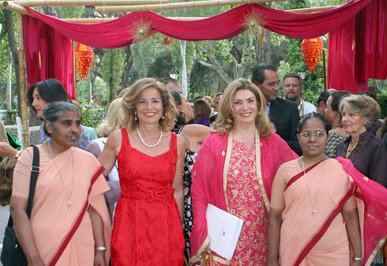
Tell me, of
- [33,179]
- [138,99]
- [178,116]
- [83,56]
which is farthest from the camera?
[83,56]

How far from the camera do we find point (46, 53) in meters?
8.58

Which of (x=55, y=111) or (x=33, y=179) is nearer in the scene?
(x=33, y=179)

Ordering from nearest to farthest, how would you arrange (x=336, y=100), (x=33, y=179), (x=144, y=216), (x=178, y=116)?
1. (x=33, y=179)
2. (x=144, y=216)
3. (x=178, y=116)
4. (x=336, y=100)

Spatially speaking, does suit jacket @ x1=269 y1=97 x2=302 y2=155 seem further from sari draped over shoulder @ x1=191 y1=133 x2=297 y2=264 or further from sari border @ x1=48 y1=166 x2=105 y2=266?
sari border @ x1=48 y1=166 x2=105 y2=266

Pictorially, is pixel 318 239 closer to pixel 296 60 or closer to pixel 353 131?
pixel 353 131

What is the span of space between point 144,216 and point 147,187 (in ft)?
0.70

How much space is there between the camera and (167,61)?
38.6 meters

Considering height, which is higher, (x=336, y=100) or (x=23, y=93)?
(x=23, y=93)

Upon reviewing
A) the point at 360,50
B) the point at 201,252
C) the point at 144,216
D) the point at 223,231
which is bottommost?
the point at 201,252

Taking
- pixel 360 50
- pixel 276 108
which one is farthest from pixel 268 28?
pixel 276 108

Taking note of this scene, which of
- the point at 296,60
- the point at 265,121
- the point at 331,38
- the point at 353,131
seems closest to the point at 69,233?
the point at 265,121

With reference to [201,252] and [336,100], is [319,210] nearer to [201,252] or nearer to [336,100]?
[201,252]

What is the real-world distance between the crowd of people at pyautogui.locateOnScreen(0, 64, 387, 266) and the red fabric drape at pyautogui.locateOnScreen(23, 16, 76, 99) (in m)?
4.22

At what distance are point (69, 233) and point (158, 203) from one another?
2.34ft
